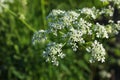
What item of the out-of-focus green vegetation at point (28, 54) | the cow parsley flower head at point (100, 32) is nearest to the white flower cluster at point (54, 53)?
the cow parsley flower head at point (100, 32)

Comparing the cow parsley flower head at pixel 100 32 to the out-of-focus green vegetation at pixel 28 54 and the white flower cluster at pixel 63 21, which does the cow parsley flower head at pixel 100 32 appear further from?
the out-of-focus green vegetation at pixel 28 54

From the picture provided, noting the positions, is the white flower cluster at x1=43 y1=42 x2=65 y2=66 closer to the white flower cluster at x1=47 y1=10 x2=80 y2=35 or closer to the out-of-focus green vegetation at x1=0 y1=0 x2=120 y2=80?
the white flower cluster at x1=47 y1=10 x2=80 y2=35

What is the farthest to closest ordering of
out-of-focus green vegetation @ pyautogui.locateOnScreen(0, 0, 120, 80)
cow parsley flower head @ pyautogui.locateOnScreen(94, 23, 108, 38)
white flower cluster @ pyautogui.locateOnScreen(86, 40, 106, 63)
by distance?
out-of-focus green vegetation @ pyautogui.locateOnScreen(0, 0, 120, 80) → cow parsley flower head @ pyautogui.locateOnScreen(94, 23, 108, 38) → white flower cluster @ pyautogui.locateOnScreen(86, 40, 106, 63)

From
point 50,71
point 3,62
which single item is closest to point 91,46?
point 50,71

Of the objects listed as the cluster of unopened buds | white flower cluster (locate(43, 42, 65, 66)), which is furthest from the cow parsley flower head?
white flower cluster (locate(43, 42, 65, 66))

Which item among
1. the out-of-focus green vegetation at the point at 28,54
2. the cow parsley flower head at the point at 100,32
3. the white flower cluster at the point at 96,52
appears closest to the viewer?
the white flower cluster at the point at 96,52

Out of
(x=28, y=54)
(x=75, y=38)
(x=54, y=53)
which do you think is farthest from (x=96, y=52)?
(x=28, y=54)

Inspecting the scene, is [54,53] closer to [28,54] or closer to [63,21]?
[63,21]

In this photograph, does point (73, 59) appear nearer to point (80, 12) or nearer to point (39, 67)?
A: point (39, 67)
